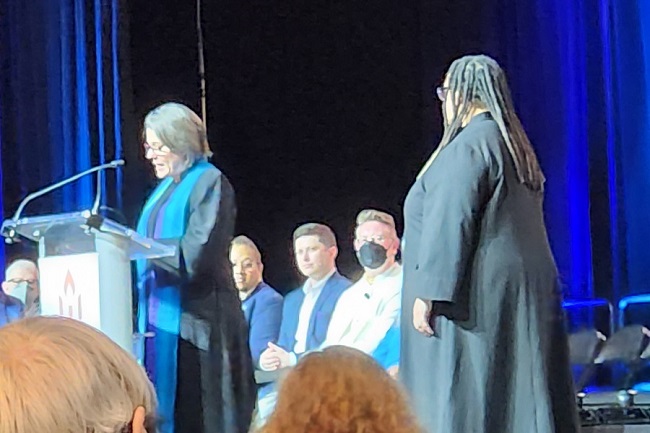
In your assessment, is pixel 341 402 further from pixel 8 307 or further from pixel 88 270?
pixel 8 307

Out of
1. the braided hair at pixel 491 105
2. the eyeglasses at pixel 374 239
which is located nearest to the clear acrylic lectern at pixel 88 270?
the eyeglasses at pixel 374 239

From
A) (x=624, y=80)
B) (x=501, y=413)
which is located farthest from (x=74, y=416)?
(x=624, y=80)

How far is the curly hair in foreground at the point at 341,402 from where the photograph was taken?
0.98 m

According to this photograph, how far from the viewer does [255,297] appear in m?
3.73

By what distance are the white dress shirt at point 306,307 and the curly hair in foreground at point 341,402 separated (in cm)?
257

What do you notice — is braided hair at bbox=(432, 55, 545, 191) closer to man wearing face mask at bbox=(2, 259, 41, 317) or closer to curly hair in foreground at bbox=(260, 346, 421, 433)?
man wearing face mask at bbox=(2, 259, 41, 317)

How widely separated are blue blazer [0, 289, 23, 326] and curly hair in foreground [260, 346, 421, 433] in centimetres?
293

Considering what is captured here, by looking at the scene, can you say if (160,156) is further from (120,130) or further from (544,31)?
(544,31)

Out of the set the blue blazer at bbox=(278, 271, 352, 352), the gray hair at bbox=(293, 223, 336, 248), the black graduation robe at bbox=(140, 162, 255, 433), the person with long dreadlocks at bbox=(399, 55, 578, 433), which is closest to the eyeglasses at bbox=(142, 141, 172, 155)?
the black graduation robe at bbox=(140, 162, 255, 433)

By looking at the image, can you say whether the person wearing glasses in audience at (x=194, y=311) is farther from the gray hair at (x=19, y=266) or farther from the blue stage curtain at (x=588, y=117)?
the blue stage curtain at (x=588, y=117)

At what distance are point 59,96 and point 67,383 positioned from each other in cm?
356

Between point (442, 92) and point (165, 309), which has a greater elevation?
point (442, 92)

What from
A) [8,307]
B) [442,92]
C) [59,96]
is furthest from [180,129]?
[442,92]

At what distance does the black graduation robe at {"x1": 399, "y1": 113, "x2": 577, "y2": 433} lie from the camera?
297 centimetres
